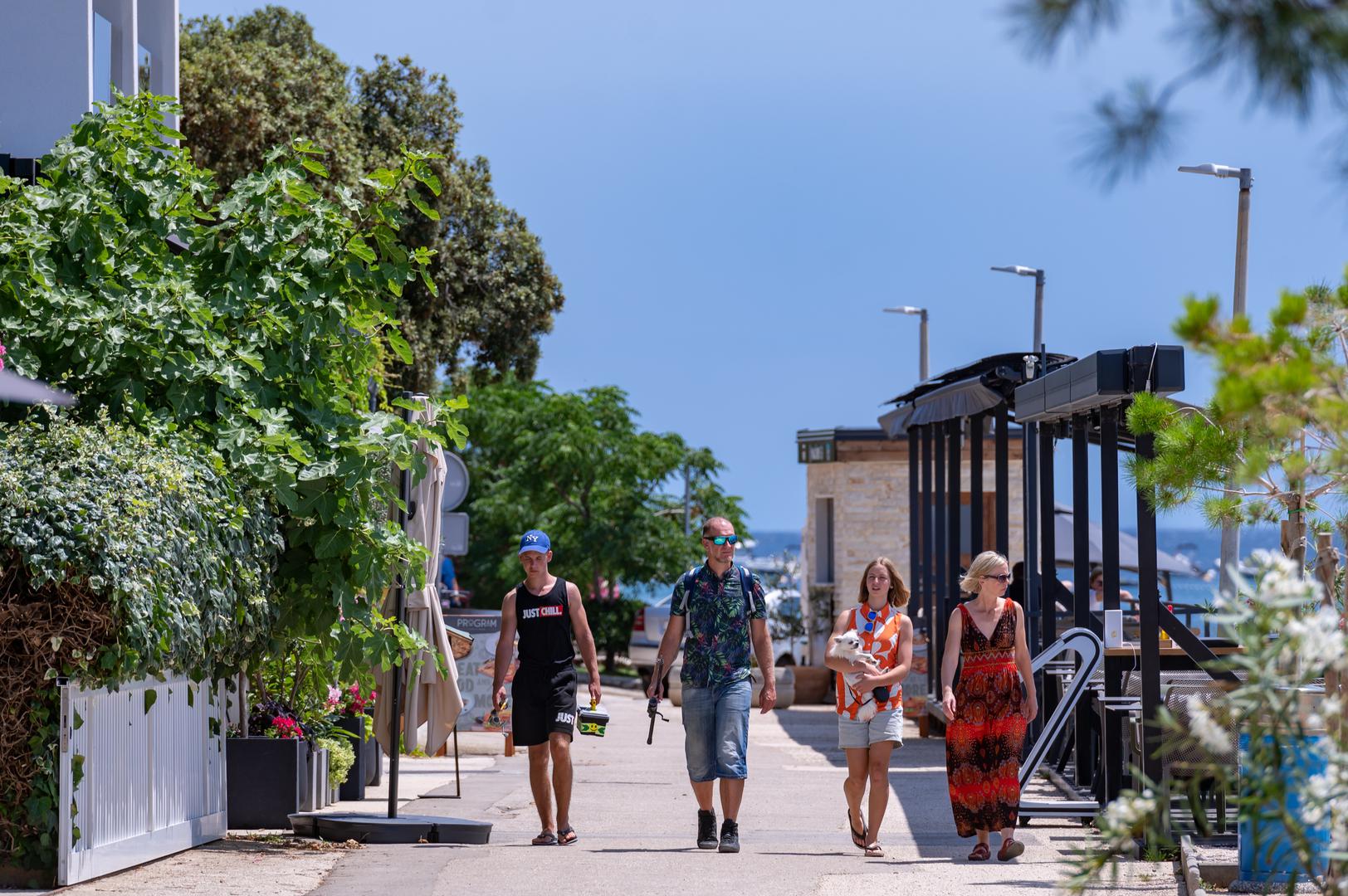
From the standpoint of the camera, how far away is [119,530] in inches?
309

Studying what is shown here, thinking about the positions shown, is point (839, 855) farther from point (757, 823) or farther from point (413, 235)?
point (413, 235)

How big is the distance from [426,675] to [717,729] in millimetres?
2910

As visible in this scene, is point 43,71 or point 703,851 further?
point 43,71

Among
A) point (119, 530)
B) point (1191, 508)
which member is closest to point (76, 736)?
point (119, 530)

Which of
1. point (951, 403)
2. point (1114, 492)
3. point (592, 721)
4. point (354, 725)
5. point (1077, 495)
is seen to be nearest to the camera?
Result: point (592, 721)

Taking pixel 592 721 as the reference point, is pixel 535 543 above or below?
above

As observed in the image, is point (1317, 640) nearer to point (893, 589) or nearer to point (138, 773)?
point (893, 589)

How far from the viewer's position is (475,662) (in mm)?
16969

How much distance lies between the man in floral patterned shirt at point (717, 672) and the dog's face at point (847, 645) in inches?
14.8

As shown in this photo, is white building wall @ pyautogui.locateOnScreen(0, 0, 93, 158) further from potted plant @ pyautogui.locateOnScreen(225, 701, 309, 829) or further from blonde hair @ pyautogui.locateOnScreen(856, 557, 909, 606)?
blonde hair @ pyautogui.locateOnScreen(856, 557, 909, 606)

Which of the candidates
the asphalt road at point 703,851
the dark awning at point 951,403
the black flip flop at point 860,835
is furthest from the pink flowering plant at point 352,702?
the dark awning at point 951,403

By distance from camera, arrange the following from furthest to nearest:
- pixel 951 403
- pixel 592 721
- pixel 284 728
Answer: pixel 951 403
pixel 284 728
pixel 592 721

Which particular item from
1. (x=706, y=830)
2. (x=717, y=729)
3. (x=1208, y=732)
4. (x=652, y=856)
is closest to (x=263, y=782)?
(x=652, y=856)

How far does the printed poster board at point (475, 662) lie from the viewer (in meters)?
16.7
